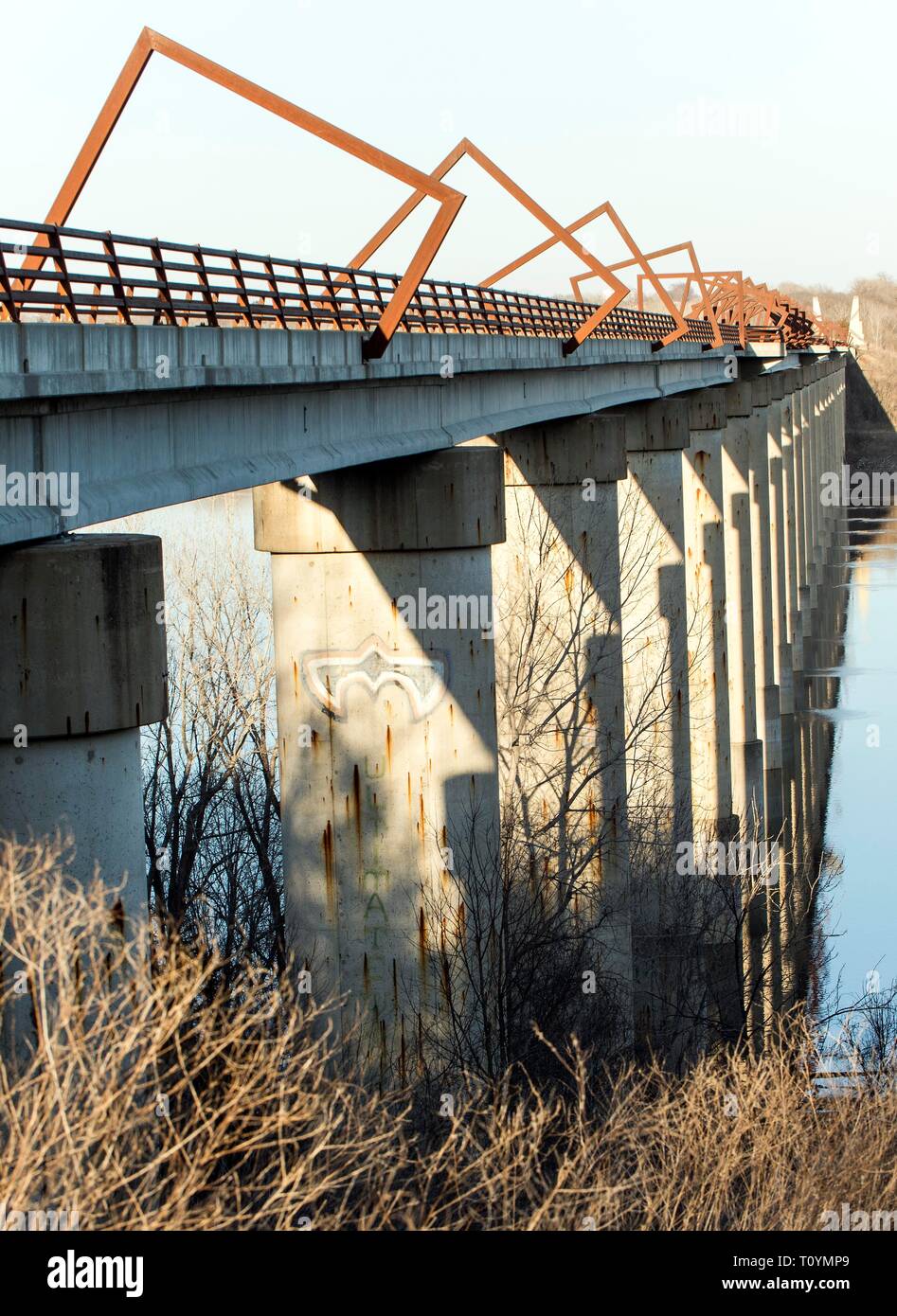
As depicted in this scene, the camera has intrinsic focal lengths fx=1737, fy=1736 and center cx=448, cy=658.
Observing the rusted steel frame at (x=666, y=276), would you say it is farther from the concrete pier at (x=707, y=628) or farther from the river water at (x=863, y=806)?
the river water at (x=863, y=806)

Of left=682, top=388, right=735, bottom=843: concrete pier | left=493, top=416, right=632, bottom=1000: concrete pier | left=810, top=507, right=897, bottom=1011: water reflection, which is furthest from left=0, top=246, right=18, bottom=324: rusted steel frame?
left=682, top=388, right=735, bottom=843: concrete pier

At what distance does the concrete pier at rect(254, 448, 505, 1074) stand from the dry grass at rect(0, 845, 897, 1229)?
1.86 metres

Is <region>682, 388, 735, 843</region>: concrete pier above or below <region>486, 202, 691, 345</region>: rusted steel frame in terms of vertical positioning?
below

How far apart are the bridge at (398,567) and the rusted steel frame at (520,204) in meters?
0.05

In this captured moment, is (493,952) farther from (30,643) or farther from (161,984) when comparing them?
(161,984)

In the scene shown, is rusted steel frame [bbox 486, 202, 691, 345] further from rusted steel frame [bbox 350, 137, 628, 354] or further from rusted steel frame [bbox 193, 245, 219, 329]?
rusted steel frame [bbox 193, 245, 219, 329]

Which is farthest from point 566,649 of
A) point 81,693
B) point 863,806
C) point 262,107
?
point 863,806

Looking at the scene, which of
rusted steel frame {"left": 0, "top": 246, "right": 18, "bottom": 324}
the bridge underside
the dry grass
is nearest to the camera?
the dry grass

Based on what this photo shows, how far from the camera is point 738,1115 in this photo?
43.8 ft

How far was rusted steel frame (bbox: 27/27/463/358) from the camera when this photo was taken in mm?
11930

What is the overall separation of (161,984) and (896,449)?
14103cm

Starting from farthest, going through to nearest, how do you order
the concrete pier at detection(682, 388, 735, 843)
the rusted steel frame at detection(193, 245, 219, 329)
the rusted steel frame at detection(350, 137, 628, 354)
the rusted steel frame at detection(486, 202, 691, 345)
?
1. the concrete pier at detection(682, 388, 735, 843)
2. the rusted steel frame at detection(486, 202, 691, 345)
3. the rusted steel frame at detection(350, 137, 628, 354)
4. the rusted steel frame at detection(193, 245, 219, 329)

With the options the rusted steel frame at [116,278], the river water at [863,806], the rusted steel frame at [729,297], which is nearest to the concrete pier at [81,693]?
the rusted steel frame at [116,278]

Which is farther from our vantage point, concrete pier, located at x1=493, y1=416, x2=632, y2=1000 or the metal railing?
concrete pier, located at x1=493, y1=416, x2=632, y2=1000
